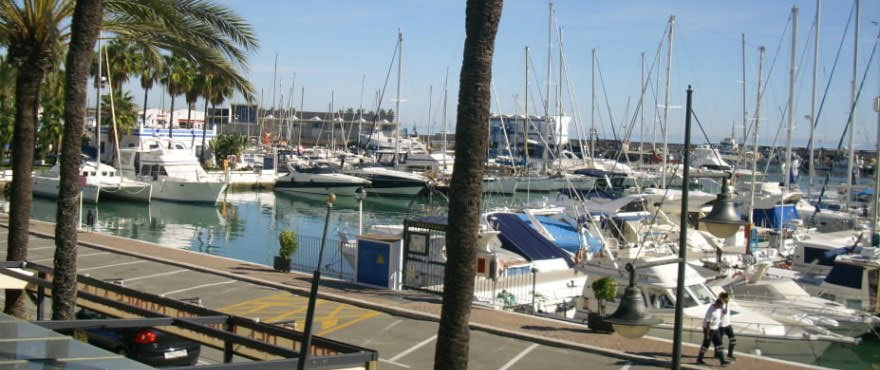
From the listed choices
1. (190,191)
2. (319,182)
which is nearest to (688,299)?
(190,191)

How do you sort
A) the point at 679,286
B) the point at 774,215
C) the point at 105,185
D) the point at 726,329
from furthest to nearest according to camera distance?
1. the point at 105,185
2. the point at 774,215
3. the point at 726,329
4. the point at 679,286

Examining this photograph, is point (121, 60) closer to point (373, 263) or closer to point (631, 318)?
point (373, 263)

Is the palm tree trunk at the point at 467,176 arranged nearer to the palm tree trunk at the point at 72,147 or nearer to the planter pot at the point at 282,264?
the palm tree trunk at the point at 72,147

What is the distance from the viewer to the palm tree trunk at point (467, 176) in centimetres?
877

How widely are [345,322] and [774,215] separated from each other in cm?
3609

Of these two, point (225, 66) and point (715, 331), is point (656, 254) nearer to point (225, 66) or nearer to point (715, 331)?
point (715, 331)

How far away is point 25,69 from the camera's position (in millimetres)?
14906

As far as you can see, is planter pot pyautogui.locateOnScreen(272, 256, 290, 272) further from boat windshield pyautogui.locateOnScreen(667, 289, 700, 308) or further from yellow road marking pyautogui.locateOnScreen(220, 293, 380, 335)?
boat windshield pyautogui.locateOnScreen(667, 289, 700, 308)

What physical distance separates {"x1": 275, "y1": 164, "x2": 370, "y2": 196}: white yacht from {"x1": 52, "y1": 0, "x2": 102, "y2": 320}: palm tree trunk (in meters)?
63.8

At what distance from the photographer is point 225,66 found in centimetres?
1584

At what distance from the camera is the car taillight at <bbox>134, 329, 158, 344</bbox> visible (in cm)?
1305

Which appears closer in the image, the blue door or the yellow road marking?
the yellow road marking

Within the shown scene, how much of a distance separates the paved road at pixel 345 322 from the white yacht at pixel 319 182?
51212mm

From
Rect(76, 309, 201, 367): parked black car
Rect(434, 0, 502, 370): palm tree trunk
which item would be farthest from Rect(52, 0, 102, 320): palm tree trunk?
Rect(434, 0, 502, 370): palm tree trunk
